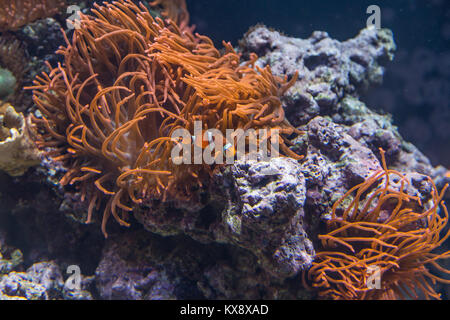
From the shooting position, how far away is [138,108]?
7.07ft

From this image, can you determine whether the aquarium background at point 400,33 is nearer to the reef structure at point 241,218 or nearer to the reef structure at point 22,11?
the reef structure at point 241,218

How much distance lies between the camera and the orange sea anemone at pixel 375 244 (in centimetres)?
215

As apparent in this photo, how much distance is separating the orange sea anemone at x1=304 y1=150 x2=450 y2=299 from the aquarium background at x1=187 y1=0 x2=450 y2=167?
2.38 metres

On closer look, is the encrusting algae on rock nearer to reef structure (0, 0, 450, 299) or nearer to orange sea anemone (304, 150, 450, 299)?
reef structure (0, 0, 450, 299)

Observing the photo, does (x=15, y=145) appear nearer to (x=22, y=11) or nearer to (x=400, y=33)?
(x=22, y=11)

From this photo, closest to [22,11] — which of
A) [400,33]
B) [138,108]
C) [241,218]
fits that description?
[138,108]

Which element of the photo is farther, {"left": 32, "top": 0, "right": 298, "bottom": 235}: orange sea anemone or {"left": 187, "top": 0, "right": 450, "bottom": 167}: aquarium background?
{"left": 187, "top": 0, "right": 450, "bottom": 167}: aquarium background

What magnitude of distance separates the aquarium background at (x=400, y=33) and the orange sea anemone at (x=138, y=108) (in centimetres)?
158

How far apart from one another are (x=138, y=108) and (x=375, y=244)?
1.92 meters

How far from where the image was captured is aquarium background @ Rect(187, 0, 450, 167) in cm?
401

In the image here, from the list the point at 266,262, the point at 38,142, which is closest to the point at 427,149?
the point at 266,262

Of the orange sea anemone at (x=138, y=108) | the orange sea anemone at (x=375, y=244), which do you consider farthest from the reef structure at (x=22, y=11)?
the orange sea anemone at (x=375, y=244)

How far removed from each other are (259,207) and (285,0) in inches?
135

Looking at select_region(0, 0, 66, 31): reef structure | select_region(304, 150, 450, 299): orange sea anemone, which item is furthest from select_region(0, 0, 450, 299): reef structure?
select_region(0, 0, 66, 31): reef structure
